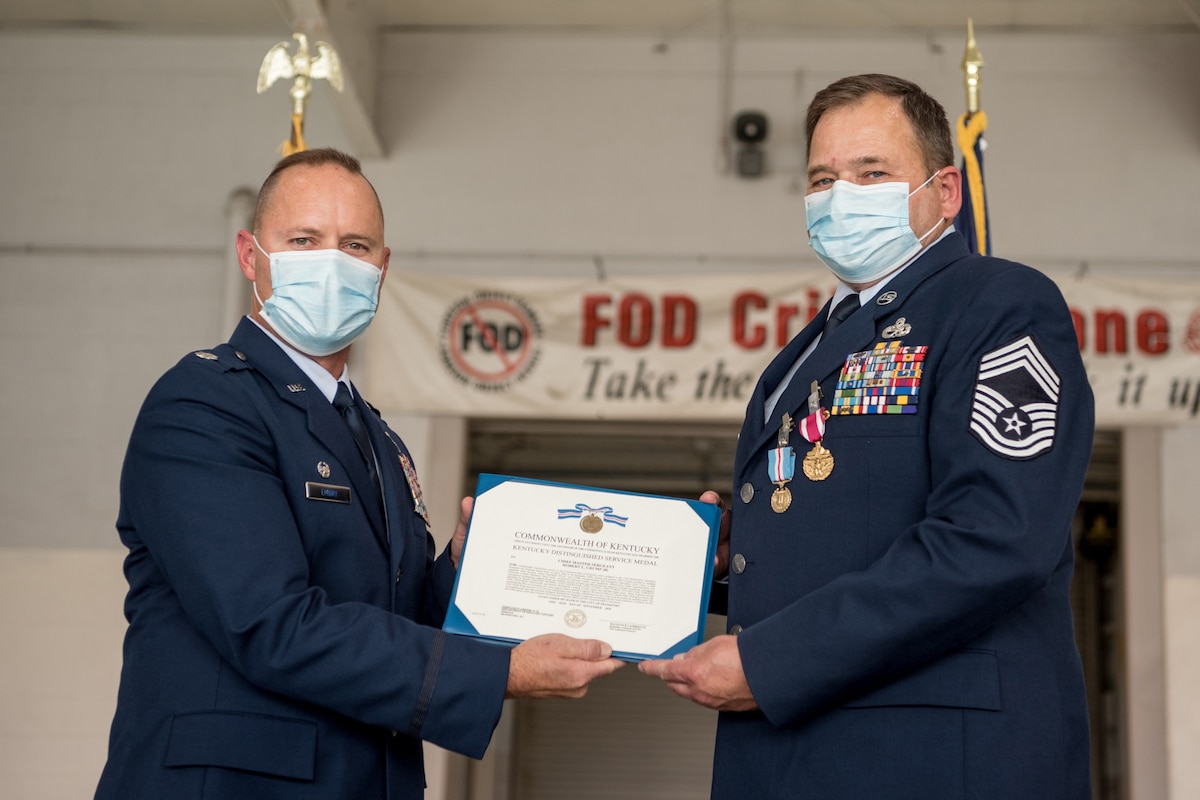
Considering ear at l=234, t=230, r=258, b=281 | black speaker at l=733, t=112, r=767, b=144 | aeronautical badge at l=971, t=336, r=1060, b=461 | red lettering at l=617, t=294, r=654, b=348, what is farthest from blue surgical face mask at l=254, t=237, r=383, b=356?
black speaker at l=733, t=112, r=767, b=144

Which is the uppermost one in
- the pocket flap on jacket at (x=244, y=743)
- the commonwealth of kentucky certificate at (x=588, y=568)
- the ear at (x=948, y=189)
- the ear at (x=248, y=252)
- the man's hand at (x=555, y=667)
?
the ear at (x=948, y=189)

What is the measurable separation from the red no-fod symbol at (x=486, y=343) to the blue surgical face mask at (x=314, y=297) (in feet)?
12.4

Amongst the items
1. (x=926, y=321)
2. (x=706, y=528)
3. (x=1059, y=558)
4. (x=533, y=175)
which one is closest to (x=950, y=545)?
(x=1059, y=558)

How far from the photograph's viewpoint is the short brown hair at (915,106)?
85.3 inches

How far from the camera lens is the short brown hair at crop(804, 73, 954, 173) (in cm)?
217

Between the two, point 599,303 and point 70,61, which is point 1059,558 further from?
point 70,61

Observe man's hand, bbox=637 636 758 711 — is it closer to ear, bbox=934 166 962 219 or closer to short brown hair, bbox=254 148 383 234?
ear, bbox=934 166 962 219

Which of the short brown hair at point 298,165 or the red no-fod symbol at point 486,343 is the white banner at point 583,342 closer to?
the red no-fod symbol at point 486,343

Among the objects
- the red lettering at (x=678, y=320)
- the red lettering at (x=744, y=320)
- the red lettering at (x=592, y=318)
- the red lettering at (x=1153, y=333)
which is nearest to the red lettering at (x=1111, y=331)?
the red lettering at (x=1153, y=333)

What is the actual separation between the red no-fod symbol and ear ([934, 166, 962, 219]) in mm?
4095

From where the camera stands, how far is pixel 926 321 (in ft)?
6.45

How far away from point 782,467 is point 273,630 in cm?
81

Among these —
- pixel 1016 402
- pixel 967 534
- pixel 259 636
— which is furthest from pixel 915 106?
pixel 259 636

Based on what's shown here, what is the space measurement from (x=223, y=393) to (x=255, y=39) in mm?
5156
